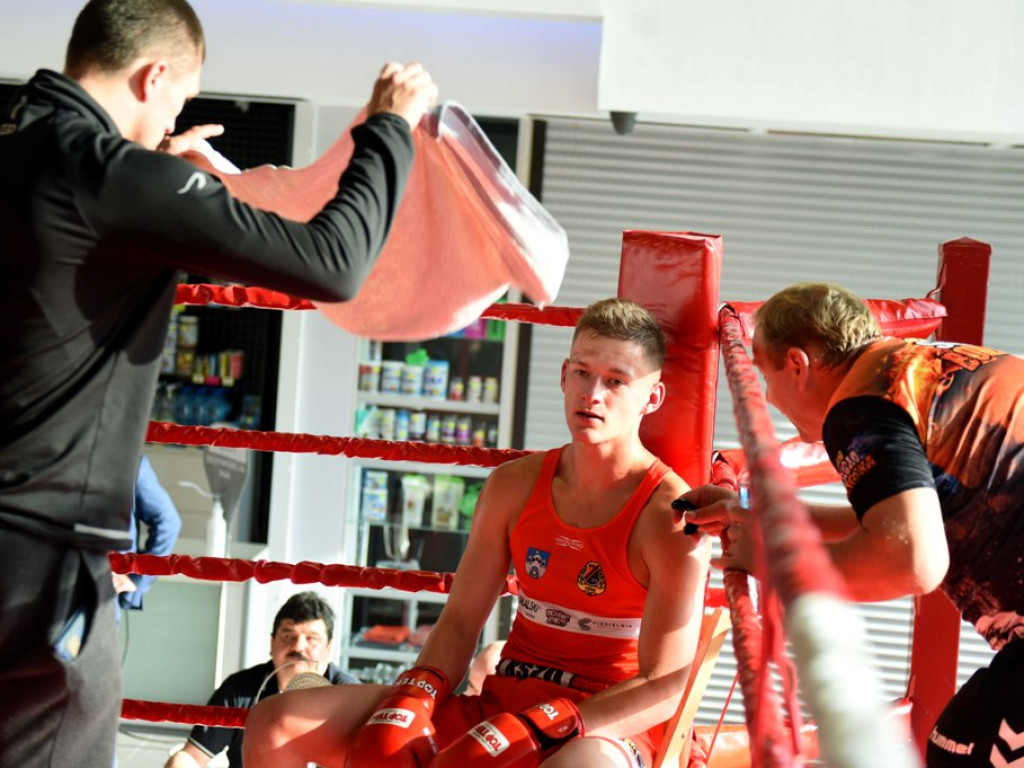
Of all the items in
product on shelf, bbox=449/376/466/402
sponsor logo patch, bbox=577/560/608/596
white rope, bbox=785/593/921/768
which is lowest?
sponsor logo patch, bbox=577/560/608/596

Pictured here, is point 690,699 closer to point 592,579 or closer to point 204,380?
point 592,579

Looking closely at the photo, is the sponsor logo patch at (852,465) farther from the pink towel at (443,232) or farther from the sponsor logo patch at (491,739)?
the sponsor logo patch at (491,739)

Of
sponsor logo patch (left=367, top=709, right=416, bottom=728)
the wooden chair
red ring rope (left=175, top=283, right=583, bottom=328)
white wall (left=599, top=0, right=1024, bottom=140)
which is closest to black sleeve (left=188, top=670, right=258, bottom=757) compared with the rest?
red ring rope (left=175, top=283, right=583, bottom=328)

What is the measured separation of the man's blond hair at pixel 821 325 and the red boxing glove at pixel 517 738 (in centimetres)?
63

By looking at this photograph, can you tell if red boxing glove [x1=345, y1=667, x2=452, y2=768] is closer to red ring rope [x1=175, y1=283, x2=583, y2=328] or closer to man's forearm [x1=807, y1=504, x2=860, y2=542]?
man's forearm [x1=807, y1=504, x2=860, y2=542]

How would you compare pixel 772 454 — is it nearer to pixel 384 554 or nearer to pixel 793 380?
pixel 793 380

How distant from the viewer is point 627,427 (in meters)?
2.13

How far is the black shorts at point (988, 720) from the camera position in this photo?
1.59 metres

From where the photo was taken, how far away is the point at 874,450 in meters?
1.51

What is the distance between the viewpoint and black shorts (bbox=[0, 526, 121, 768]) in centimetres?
126

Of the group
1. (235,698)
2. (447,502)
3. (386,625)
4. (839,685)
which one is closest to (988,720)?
(839,685)

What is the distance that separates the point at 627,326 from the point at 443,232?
15.0 inches

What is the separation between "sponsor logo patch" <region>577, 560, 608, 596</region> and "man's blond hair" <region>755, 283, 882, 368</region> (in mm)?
488

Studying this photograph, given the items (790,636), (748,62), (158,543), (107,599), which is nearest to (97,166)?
(107,599)
